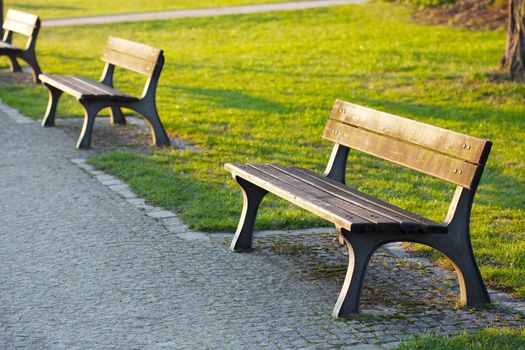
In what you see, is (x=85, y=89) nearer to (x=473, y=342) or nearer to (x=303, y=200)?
(x=303, y=200)

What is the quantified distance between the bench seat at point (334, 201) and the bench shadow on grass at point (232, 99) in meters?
5.51

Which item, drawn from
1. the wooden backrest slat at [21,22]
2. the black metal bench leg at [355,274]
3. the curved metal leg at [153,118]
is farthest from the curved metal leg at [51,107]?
the black metal bench leg at [355,274]

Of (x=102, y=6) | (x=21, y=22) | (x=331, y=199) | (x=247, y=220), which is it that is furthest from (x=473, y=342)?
(x=102, y=6)


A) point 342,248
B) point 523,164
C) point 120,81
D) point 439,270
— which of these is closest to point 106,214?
point 342,248

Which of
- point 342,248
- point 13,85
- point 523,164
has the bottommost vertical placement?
point 13,85

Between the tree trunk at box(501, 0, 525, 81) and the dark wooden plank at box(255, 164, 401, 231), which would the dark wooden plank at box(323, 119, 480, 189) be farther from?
the tree trunk at box(501, 0, 525, 81)

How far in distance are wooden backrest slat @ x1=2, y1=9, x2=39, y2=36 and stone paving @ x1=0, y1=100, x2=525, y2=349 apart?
6.88m

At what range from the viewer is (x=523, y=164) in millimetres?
9219

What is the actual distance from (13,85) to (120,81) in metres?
1.52

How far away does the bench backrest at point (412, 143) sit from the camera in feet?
17.6

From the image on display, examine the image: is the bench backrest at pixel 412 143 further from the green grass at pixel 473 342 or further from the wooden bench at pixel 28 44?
the wooden bench at pixel 28 44

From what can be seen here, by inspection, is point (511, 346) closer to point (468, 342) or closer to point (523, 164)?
point (468, 342)

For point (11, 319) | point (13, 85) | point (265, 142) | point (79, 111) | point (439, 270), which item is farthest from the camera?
point (13, 85)

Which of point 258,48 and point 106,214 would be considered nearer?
point 106,214
